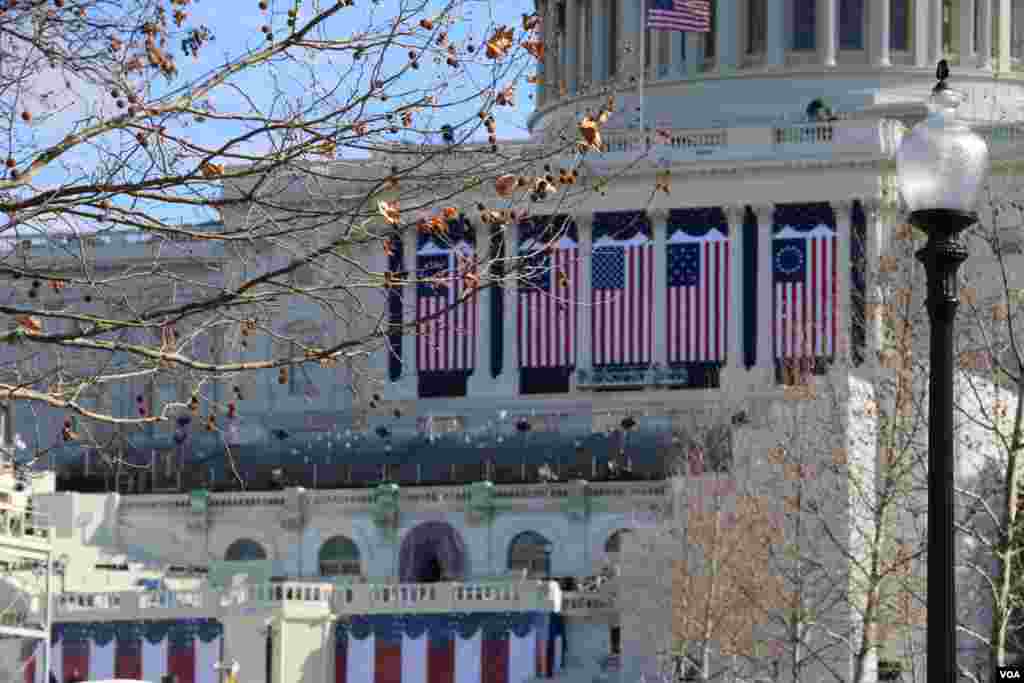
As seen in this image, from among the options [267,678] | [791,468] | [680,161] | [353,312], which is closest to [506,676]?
[267,678]

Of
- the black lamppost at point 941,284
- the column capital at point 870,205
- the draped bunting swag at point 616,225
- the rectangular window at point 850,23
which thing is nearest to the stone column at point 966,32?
the rectangular window at point 850,23

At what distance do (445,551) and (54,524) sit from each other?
14919mm

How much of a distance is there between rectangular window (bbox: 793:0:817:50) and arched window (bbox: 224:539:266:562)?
45.7 m

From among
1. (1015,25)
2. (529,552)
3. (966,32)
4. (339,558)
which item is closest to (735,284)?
(529,552)

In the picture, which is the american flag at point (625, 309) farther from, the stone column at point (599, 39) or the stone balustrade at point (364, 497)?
the stone column at point (599, 39)

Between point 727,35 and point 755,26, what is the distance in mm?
2084

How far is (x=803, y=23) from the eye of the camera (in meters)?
152

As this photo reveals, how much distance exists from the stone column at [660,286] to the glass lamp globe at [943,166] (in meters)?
106

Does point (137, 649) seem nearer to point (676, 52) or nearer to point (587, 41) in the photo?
point (676, 52)

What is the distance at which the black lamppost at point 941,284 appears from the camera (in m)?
26.7

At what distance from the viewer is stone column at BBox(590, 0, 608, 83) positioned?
156375mm

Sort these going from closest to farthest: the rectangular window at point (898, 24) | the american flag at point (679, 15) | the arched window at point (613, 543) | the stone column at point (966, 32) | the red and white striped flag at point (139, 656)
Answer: the red and white striped flag at point (139, 656) < the arched window at point (613, 543) < the american flag at point (679, 15) < the stone column at point (966, 32) < the rectangular window at point (898, 24)

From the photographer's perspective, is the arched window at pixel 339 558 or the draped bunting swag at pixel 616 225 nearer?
the arched window at pixel 339 558

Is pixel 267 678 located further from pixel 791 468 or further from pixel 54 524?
pixel 791 468
